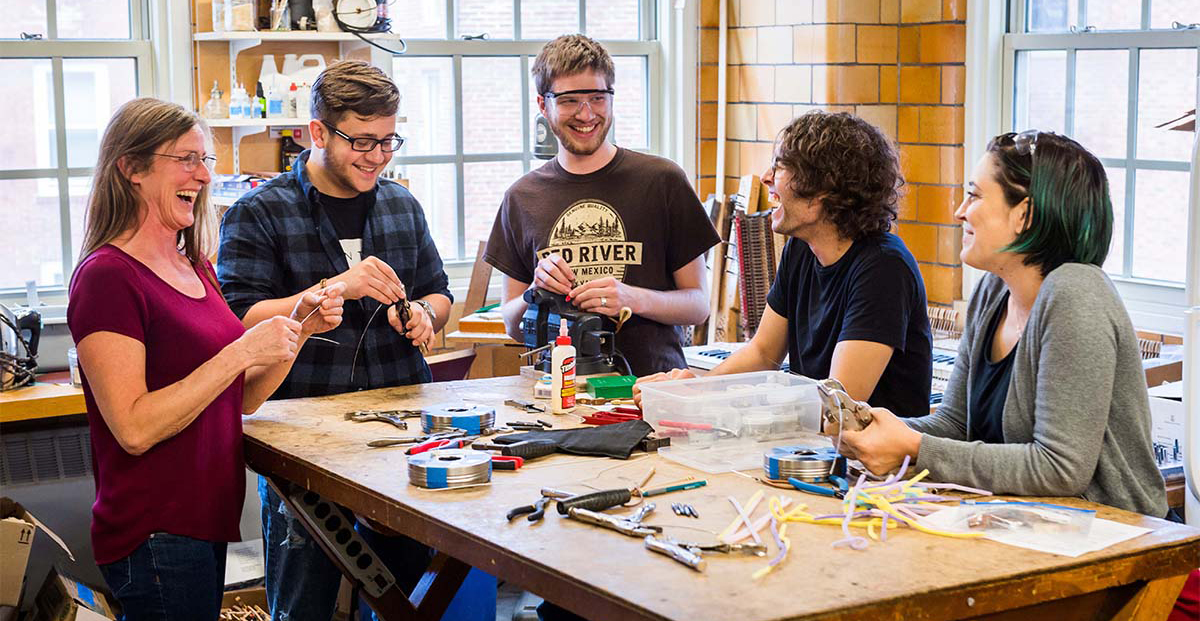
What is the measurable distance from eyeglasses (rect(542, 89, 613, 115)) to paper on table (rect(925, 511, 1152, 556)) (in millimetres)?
1733

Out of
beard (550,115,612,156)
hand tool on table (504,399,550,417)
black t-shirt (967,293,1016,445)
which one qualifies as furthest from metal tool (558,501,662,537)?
beard (550,115,612,156)

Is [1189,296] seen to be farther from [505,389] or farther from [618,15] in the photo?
[618,15]

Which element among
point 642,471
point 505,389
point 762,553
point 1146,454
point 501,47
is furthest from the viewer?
point 501,47

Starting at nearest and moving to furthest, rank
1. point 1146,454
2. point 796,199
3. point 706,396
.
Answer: point 1146,454 < point 706,396 < point 796,199

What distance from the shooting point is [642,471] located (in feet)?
8.68

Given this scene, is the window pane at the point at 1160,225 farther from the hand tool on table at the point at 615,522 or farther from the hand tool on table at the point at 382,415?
the hand tool on table at the point at 615,522

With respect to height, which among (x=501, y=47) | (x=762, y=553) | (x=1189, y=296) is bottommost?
(x=762, y=553)

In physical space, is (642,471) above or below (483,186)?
below

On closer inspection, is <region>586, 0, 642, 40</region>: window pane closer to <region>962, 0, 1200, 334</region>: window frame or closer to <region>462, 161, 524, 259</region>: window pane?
<region>462, 161, 524, 259</region>: window pane

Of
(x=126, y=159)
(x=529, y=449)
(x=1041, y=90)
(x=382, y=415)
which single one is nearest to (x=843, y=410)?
(x=529, y=449)

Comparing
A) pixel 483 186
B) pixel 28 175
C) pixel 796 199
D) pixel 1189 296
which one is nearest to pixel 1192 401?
pixel 1189 296

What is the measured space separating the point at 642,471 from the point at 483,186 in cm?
314

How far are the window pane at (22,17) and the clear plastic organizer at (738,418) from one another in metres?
2.96

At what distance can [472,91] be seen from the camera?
5.54 meters
